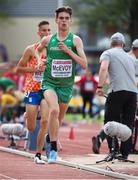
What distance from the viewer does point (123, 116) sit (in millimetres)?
12727

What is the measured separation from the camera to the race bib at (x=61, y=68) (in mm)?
11359

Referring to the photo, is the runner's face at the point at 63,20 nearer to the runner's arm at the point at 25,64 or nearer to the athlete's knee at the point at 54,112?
the athlete's knee at the point at 54,112

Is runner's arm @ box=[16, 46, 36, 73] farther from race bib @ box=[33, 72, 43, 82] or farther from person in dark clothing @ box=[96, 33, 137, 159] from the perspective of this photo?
person in dark clothing @ box=[96, 33, 137, 159]

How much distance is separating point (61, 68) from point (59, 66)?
41 millimetres

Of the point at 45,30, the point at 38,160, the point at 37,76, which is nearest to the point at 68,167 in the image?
the point at 38,160

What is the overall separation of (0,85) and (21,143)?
1195 cm

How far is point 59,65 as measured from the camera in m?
11.4

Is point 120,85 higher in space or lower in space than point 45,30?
lower

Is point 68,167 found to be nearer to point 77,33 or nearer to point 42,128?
point 42,128

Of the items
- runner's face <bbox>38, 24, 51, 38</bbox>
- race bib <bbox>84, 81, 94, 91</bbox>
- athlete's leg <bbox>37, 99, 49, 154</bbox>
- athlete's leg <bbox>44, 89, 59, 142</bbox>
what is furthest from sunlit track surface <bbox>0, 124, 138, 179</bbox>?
race bib <bbox>84, 81, 94, 91</bbox>

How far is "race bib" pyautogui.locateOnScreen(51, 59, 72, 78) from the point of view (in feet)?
37.3

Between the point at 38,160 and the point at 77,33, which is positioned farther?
the point at 77,33

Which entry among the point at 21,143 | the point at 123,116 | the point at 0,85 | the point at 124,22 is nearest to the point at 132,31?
the point at 124,22

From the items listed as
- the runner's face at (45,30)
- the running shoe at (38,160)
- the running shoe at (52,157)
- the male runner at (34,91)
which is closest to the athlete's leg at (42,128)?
the male runner at (34,91)
